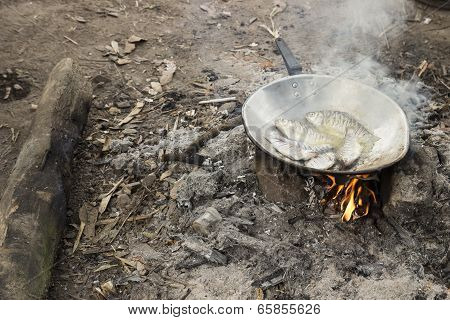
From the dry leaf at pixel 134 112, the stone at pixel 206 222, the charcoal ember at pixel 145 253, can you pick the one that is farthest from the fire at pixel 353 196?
the dry leaf at pixel 134 112

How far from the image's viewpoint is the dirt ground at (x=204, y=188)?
3863 millimetres

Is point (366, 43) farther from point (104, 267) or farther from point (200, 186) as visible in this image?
point (104, 267)

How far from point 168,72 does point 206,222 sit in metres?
3.18

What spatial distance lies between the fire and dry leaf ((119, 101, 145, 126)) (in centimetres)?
281

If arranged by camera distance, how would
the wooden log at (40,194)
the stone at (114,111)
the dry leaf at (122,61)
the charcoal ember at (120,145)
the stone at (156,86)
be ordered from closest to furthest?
the wooden log at (40,194)
the charcoal ember at (120,145)
the stone at (114,111)
the stone at (156,86)
the dry leaf at (122,61)

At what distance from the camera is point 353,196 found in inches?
160

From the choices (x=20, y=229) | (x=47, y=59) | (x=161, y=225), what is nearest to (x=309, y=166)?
(x=161, y=225)

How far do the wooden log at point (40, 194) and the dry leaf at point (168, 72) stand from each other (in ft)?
4.73

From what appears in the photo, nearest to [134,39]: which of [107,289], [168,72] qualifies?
[168,72]

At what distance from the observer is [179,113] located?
5793 millimetres

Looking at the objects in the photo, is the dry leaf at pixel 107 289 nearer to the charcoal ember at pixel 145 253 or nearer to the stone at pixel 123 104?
A: the charcoal ember at pixel 145 253

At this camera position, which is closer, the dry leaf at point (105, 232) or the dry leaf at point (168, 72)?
the dry leaf at point (105, 232)

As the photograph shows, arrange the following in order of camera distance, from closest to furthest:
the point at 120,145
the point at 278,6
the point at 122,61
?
the point at 120,145
the point at 122,61
the point at 278,6

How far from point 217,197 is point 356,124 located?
1.52 metres
